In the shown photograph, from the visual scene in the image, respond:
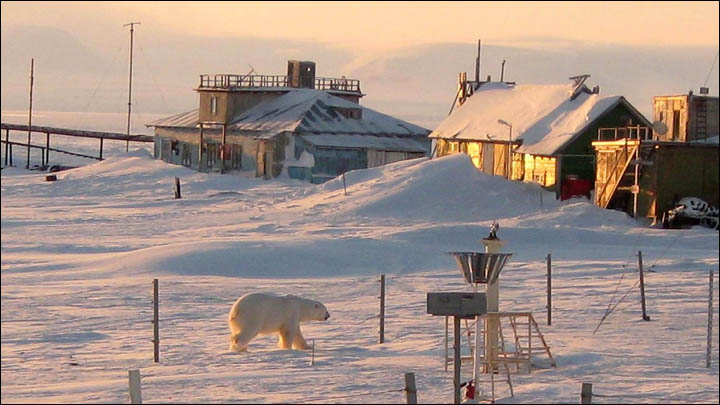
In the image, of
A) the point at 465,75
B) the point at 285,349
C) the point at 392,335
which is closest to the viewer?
the point at 285,349

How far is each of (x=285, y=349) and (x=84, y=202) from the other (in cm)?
3620

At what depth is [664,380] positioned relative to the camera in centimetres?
1561

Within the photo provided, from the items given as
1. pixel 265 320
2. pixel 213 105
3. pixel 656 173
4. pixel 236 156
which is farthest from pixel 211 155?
pixel 265 320

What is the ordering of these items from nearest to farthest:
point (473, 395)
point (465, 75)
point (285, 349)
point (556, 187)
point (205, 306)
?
point (473, 395) < point (285, 349) < point (205, 306) < point (556, 187) < point (465, 75)

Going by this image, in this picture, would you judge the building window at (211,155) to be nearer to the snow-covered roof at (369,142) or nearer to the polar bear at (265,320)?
the snow-covered roof at (369,142)

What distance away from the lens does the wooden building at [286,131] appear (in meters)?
62.6

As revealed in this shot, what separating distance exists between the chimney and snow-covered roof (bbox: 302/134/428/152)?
8.83m

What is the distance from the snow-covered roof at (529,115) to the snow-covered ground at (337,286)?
2.70 metres

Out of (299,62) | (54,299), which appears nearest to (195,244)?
(54,299)

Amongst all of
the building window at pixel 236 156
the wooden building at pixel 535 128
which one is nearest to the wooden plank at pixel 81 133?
the building window at pixel 236 156

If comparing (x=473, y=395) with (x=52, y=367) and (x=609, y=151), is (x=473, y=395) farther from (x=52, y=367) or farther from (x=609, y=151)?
(x=609, y=151)

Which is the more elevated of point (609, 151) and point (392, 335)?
point (609, 151)

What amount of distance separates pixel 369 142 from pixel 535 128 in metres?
13.9

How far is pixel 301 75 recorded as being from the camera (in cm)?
7369
